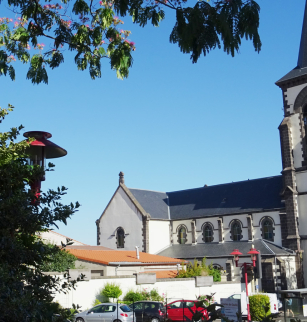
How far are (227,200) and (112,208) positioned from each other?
11.3 meters

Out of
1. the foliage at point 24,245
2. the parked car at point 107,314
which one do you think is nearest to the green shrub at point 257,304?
the parked car at point 107,314

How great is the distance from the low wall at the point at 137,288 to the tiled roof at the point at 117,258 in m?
6.40

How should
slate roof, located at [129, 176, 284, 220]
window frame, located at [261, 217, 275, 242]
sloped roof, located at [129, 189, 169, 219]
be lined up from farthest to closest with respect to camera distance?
sloped roof, located at [129, 189, 169, 219] → slate roof, located at [129, 176, 284, 220] → window frame, located at [261, 217, 275, 242]

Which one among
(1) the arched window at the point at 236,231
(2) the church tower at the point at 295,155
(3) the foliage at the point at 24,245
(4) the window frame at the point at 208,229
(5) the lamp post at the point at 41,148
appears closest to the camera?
(3) the foliage at the point at 24,245

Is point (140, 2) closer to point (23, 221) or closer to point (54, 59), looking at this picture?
point (54, 59)

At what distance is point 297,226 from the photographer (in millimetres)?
32875

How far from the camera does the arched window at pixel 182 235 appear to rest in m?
40.3

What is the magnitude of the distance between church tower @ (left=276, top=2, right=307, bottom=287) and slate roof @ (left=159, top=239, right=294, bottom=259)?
4.39 ft

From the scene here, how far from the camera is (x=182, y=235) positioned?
40.6 meters

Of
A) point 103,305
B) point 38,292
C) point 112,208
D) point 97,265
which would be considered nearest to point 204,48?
point 38,292

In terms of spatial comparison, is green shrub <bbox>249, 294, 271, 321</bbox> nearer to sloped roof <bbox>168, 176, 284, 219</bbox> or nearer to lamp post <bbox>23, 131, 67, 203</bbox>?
sloped roof <bbox>168, 176, 284, 219</bbox>

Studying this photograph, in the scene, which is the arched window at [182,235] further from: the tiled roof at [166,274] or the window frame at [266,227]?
the window frame at [266,227]

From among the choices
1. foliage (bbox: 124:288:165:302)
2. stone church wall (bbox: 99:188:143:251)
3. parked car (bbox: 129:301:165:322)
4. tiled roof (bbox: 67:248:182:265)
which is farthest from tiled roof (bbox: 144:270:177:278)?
parked car (bbox: 129:301:165:322)

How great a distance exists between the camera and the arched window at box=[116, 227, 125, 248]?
133ft
